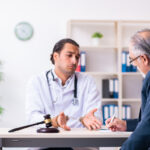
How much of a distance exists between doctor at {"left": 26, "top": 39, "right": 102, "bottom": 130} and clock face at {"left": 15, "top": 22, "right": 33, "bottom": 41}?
7.72 feet

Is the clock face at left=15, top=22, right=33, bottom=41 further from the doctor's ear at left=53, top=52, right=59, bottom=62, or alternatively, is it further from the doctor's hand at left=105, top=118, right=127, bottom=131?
the doctor's hand at left=105, top=118, right=127, bottom=131

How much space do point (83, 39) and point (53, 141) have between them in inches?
134

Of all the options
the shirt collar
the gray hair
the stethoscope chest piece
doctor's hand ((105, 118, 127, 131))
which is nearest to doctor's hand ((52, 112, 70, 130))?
doctor's hand ((105, 118, 127, 131))

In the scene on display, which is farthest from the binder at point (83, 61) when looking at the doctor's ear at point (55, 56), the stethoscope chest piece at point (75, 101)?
the stethoscope chest piece at point (75, 101)

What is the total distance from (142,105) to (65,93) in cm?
111

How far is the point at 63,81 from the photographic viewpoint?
2754 mm

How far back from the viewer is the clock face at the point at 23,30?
508 centimetres

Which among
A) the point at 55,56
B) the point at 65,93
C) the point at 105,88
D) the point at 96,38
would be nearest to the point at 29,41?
the point at 96,38

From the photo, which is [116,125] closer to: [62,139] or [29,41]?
[62,139]

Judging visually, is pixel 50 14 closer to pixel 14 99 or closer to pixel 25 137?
pixel 14 99

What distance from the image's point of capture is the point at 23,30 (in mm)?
5074

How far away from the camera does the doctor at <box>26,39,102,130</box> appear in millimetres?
2574

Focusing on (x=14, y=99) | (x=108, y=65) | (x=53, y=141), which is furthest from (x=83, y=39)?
(x=53, y=141)

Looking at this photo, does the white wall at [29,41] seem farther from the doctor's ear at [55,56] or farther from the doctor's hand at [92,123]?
the doctor's hand at [92,123]
